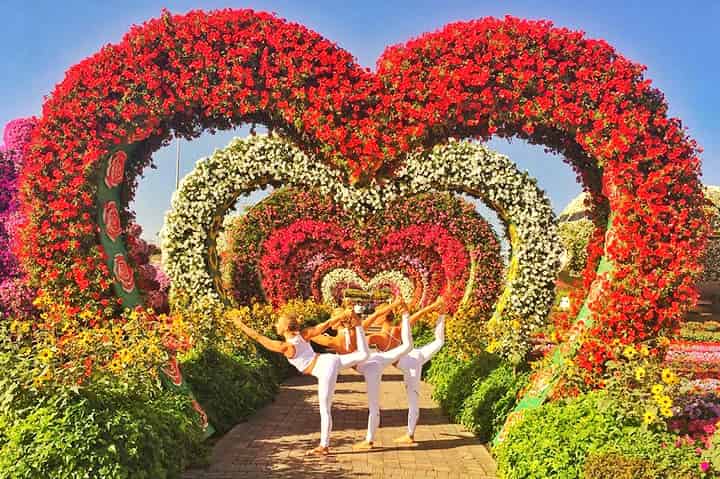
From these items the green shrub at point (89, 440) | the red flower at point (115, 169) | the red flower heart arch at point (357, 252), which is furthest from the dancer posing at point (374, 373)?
the red flower heart arch at point (357, 252)

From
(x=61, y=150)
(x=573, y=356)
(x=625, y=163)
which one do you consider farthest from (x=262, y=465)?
(x=625, y=163)

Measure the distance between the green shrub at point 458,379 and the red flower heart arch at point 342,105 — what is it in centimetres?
273

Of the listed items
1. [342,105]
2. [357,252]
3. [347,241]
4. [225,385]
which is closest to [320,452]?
[225,385]

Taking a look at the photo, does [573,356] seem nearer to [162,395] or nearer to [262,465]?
[262,465]

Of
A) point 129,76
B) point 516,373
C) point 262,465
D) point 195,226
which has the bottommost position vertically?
point 262,465

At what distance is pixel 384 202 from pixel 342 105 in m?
2.83

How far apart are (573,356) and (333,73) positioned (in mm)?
3596

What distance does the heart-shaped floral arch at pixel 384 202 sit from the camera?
803cm

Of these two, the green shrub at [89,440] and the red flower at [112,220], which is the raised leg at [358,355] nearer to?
the green shrub at [89,440]

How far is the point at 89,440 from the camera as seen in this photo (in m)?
4.17

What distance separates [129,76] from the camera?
21.1 ft

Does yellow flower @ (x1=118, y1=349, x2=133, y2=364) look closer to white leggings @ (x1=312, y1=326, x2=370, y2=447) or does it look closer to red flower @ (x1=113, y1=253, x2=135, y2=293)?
red flower @ (x1=113, y1=253, x2=135, y2=293)

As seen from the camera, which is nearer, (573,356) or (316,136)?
(573,356)

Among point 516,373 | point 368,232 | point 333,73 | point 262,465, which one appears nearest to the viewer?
point 262,465
